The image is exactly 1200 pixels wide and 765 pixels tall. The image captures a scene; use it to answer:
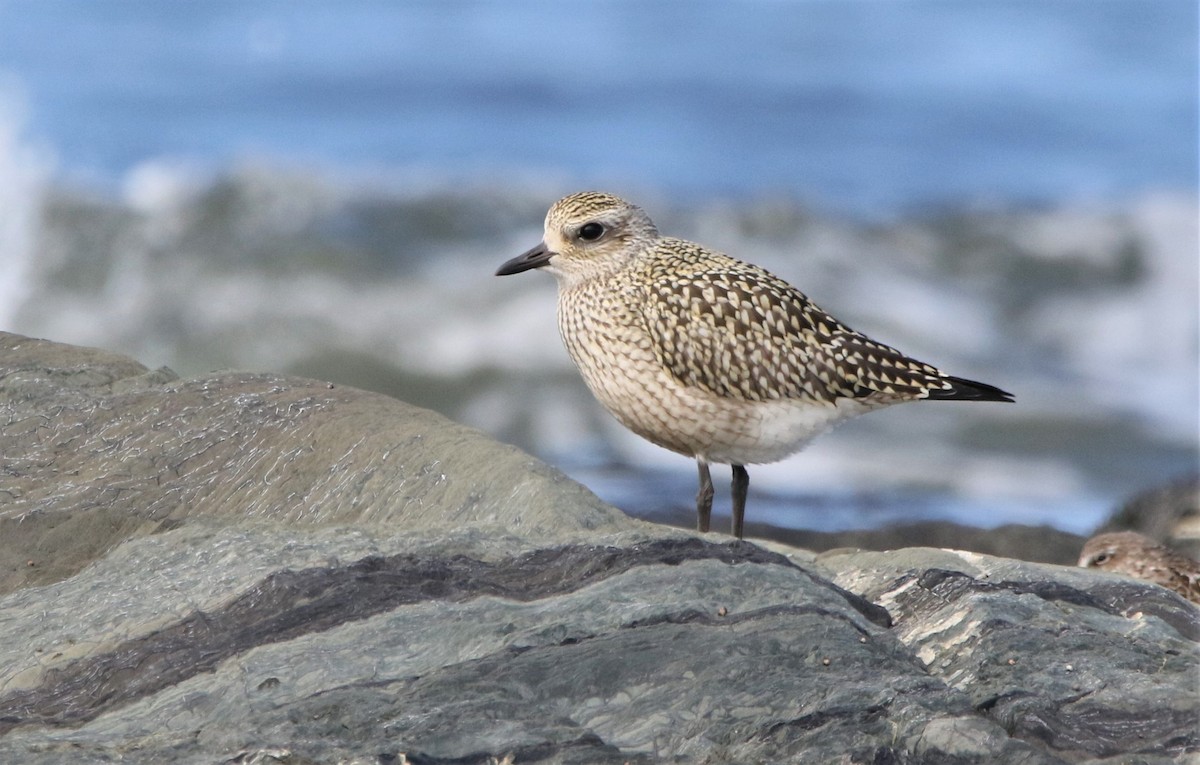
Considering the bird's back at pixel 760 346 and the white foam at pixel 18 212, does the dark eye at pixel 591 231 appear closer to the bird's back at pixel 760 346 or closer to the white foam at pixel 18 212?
the bird's back at pixel 760 346

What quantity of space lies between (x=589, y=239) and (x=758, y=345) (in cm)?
103

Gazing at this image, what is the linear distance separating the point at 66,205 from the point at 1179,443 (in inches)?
544

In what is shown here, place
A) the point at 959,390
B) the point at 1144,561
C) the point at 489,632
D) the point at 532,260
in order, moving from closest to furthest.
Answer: the point at 489,632 < the point at 959,390 < the point at 532,260 < the point at 1144,561

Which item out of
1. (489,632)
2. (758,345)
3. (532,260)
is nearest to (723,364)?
(758,345)

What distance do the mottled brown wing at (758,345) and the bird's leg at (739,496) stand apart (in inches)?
18.7

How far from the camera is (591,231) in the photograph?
7.28m

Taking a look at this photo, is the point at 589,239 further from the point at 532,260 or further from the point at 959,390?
the point at 959,390

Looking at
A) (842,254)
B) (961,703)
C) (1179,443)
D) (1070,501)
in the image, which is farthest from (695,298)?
(842,254)

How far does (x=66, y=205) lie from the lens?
2048 centimetres

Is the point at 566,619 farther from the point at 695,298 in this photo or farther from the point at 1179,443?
the point at 1179,443

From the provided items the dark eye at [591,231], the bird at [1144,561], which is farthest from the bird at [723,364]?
the bird at [1144,561]

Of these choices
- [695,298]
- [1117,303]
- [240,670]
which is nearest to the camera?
[240,670]

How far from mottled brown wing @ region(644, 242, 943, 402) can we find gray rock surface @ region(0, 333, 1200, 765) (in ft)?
3.72

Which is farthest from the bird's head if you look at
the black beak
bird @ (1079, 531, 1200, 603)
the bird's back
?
bird @ (1079, 531, 1200, 603)
